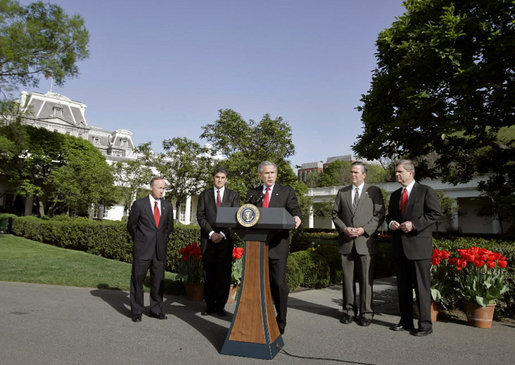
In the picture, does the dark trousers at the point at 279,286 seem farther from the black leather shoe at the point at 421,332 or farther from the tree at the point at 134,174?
the tree at the point at 134,174

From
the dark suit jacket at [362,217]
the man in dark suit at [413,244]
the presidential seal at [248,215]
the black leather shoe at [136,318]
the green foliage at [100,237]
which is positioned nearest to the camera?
the presidential seal at [248,215]

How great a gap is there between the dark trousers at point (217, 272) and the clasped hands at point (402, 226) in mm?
Result: 2380

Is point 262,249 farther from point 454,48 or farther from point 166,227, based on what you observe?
point 454,48

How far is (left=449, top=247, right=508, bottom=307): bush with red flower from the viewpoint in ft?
16.3

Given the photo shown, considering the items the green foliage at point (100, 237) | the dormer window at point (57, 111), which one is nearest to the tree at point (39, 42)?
the green foliage at point (100, 237)

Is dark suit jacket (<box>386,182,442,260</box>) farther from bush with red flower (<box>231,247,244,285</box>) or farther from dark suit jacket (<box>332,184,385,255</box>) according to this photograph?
bush with red flower (<box>231,247,244,285</box>)

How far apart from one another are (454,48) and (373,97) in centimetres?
263

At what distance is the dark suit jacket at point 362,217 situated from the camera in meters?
5.27

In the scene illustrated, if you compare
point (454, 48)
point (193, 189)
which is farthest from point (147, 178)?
point (454, 48)

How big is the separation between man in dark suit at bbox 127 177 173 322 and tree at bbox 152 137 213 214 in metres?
20.7

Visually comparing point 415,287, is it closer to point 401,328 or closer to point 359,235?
point 401,328

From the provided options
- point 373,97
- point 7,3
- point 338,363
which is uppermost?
point 7,3

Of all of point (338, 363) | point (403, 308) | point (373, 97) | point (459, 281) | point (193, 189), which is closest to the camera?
point (338, 363)

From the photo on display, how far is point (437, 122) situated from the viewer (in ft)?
31.8
